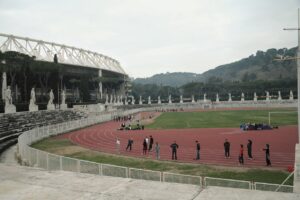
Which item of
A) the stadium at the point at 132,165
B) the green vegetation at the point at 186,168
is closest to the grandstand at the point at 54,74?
the stadium at the point at 132,165

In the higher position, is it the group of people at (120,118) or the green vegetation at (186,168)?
the group of people at (120,118)

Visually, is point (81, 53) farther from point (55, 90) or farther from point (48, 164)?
point (48, 164)

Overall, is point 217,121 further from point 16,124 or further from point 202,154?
point 202,154

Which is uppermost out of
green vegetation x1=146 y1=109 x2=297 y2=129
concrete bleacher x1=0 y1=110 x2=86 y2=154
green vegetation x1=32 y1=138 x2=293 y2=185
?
concrete bleacher x1=0 y1=110 x2=86 y2=154

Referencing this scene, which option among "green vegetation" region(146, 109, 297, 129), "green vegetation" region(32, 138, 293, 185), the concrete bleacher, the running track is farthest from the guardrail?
"green vegetation" region(146, 109, 297, 129)

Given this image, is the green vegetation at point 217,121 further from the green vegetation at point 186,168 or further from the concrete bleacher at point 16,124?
the green vegetation at point 186,168

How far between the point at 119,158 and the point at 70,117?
34.2m

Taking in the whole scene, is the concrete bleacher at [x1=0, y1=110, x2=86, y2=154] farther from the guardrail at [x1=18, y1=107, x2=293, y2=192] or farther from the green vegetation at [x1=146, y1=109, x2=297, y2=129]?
the green vegetation at [x1=146, y1=109, x2=297, y2=129]

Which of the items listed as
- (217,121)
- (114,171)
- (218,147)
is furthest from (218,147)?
(217,121)

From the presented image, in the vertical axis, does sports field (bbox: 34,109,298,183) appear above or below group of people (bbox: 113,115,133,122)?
below

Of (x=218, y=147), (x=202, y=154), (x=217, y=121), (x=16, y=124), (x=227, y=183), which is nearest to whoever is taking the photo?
(x=227, y=183)

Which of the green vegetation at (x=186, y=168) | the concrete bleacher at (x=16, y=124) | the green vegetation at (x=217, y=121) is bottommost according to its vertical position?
the green vegetation at (x=186, y=168)

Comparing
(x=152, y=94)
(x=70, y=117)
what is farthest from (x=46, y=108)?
(x=152, y=94)

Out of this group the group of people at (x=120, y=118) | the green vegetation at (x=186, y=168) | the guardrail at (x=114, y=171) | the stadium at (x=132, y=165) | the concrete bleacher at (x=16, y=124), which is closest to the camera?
the stadium at (x=132, y=165)
